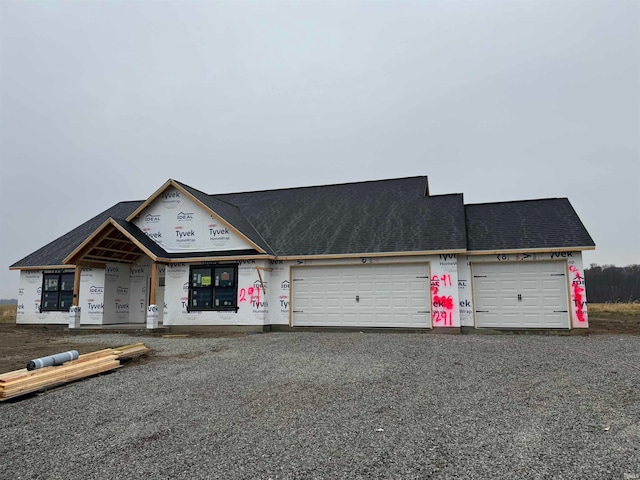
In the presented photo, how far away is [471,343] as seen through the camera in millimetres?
10531

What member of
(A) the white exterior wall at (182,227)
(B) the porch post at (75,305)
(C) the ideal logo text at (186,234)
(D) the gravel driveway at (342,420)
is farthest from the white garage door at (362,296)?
(B) the porch post at (75,305)

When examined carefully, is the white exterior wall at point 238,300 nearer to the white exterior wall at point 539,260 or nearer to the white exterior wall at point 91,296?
the white exterior wall at point 91,296

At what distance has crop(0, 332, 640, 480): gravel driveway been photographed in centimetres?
380

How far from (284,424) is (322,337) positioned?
24.7 ft

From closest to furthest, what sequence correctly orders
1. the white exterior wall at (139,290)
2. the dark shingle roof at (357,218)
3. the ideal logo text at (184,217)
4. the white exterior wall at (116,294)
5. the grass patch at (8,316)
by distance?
the dark shingle roof at (357,218)
the ideal logo text at (184,217)
the white exterior wall at (116,294)
the white exterior wall at (139,290)
the grass patch at (8,316)

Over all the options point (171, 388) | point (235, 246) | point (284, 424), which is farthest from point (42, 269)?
point (284, 424)

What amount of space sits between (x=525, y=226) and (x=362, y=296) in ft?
21.1

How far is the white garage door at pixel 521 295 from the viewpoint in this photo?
13.4m

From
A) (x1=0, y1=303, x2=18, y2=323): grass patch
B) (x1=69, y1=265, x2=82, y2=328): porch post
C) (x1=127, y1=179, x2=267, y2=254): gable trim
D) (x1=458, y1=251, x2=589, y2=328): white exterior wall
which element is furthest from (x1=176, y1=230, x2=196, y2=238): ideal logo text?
(x1=0, y1=303, x2=18, y2=323): grass patch

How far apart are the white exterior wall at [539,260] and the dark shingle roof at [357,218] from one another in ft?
3.68

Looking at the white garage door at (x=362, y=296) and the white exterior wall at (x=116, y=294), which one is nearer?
the white garage door at (x=362, y=296)

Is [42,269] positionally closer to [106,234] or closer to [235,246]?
[106,234]

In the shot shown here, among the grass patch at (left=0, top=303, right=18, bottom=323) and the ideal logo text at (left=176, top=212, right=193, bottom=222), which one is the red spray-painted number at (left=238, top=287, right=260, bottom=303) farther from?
the grass patch at (left=0, top=303, right=18, bottom=323)

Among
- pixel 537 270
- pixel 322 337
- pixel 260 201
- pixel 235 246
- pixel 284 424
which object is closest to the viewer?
pixel 284 424
